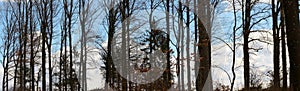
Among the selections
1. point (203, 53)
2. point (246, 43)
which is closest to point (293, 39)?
point (203, 53)

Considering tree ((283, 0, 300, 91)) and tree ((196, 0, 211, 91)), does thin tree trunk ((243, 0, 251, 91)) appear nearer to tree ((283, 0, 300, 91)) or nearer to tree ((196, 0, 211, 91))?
tree ((196, 0, 211, 91))

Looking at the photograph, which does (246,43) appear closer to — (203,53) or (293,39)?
(203,53)

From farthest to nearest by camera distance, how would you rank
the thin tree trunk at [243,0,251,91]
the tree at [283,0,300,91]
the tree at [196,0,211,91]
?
1. the thin tree trunk at [243,0,251,91]
2. the tree at [196,0,211,91]
3. the tree at [283,0,300,91]

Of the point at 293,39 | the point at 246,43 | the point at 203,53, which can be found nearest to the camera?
the point at 293,39

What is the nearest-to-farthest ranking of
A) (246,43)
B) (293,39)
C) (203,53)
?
(293,39) → (203,53) → (246,43)

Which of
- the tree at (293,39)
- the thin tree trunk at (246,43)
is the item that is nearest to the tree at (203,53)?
the tree at (293,39)

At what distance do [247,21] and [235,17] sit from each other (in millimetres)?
1381

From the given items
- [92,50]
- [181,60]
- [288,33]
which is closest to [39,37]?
[92,50]

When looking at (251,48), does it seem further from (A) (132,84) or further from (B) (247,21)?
(A) (132,84)

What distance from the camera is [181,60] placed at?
15.1 meters

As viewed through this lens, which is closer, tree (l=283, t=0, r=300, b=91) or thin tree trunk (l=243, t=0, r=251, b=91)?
tree (l=283, t=0, r=300, b=91)

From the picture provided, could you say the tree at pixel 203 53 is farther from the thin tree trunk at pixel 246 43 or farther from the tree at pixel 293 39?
the thin tree trunk at pixel 246 43

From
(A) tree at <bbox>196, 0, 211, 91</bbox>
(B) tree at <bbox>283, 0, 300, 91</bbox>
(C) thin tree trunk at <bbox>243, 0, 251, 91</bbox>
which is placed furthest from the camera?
(C) thin tree trunk at <bbox>243, 0, 251, 91</bbox>

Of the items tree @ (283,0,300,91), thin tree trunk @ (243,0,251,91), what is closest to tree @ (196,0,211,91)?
tree @ (283,0,300,91)
